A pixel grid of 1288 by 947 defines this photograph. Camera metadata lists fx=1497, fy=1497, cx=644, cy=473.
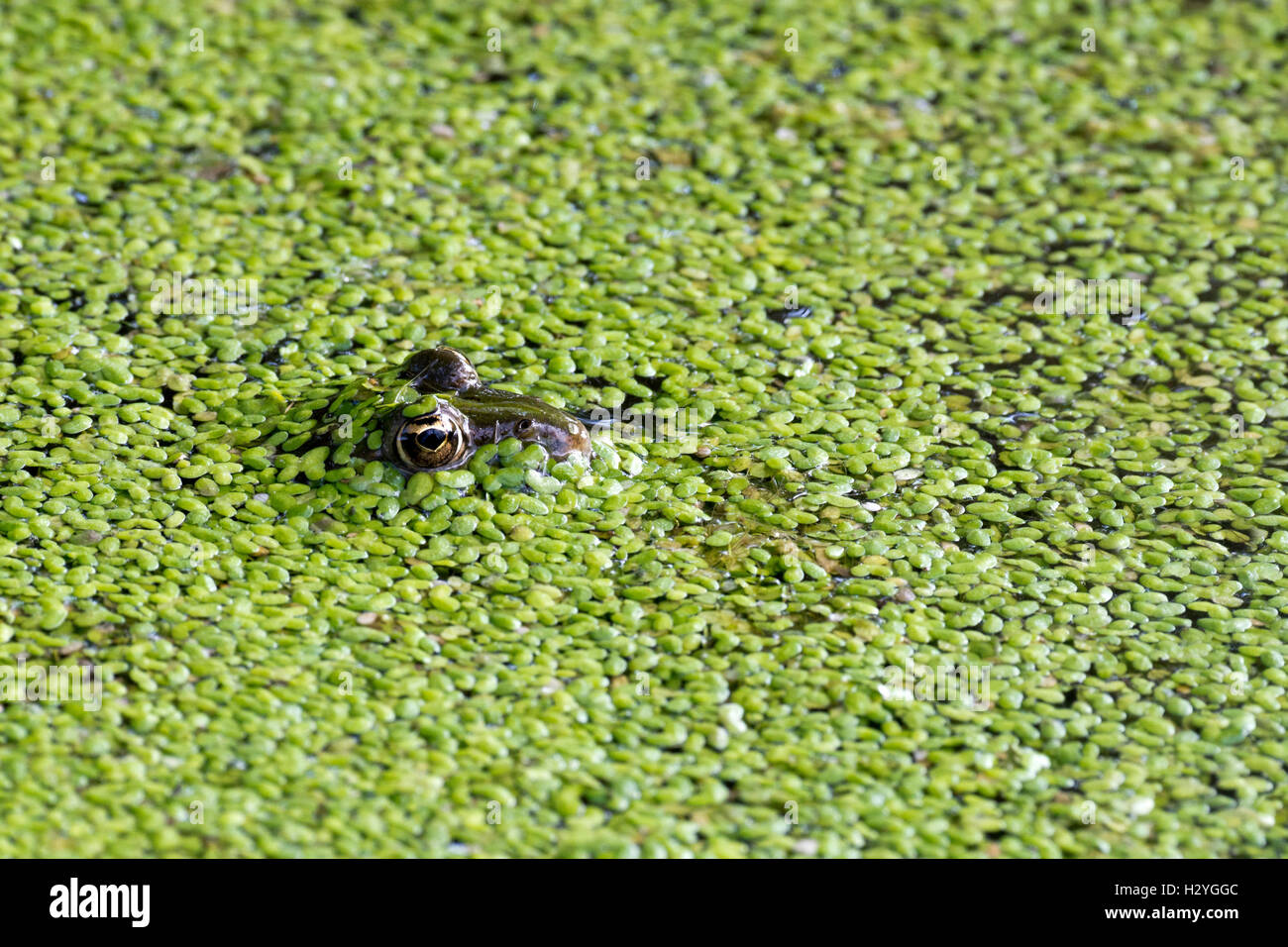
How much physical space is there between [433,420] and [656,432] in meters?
0.82

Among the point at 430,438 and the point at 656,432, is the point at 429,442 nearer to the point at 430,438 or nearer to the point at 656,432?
the point at 430,438

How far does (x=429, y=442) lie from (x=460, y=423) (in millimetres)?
108

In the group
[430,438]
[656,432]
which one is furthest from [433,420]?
[656,432]

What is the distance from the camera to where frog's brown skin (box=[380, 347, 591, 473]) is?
→ 4.42m

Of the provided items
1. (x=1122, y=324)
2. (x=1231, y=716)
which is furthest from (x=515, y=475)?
(x=1122, y=324)

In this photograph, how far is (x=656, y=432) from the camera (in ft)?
16.0

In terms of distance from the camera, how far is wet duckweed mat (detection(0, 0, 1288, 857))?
3.74 metres

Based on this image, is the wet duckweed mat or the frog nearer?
the wet duckweed mat

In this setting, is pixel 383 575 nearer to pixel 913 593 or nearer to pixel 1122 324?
pixel 913 593

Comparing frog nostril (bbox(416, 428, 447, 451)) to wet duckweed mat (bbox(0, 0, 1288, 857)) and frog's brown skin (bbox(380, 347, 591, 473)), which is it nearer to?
frog's brown skin (bbox(380, 347, 591, 473))

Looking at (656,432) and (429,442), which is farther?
(656,432)

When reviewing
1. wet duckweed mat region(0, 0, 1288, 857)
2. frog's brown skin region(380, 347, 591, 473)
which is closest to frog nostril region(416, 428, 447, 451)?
frog's brown skin region(380, 347, 591, 473)

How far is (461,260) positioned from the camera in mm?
5570

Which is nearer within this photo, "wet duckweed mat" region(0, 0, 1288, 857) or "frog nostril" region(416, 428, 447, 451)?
"wet duckweed mat" region(0, 0, 1288, 857)
